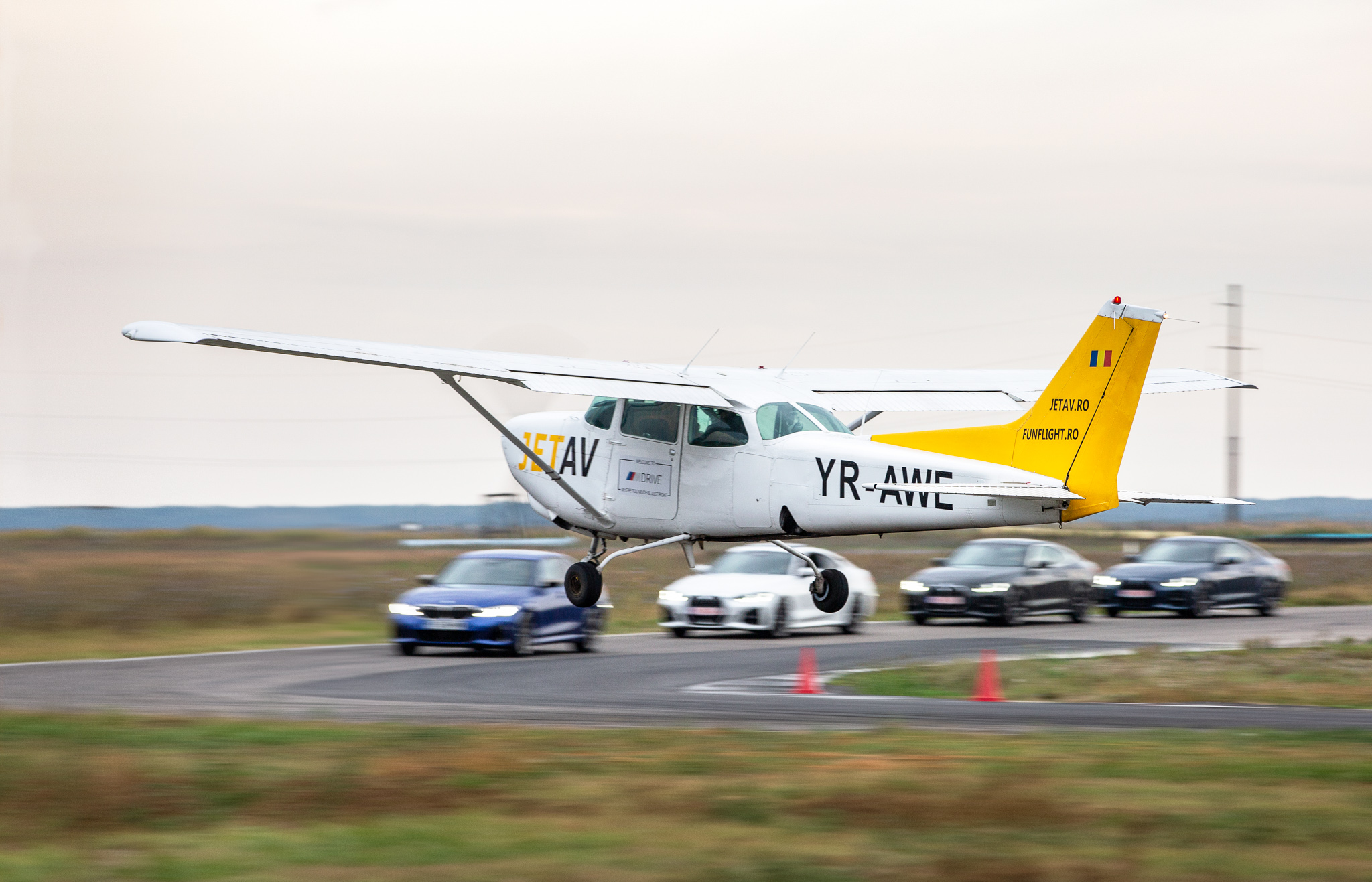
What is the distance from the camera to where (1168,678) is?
65.6ft

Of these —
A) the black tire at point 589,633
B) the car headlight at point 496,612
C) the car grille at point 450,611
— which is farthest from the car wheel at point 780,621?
the car grille at point 450,611

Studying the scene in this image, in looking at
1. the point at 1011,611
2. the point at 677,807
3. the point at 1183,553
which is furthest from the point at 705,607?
the point at 677,807

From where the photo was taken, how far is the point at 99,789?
10.2 m

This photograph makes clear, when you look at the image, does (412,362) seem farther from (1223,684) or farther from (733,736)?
(1223,684)

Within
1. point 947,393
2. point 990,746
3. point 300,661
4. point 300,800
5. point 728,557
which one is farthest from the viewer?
point 728,557

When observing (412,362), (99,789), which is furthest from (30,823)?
(412,362)

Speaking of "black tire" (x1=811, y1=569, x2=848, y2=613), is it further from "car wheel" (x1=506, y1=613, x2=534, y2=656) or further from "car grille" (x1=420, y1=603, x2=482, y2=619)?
"car grille" (x1=420, y1=603, x2=482, y2=619)

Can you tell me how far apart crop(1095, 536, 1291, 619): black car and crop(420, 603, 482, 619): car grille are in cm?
1532

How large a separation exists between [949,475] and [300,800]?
8368 millimetres

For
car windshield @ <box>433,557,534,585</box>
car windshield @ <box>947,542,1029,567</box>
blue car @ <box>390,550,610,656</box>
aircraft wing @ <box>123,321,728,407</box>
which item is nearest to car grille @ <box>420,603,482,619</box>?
blue car @ <box>390,550,610,656</box>

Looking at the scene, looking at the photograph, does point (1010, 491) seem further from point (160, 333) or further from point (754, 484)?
point (160, 333)

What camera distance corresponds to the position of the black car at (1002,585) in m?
30.8

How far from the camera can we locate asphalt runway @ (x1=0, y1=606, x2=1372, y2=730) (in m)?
15.6

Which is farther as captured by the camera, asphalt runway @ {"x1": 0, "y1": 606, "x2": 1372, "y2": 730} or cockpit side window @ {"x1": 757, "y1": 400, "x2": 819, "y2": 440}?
cockpit side window @ {"x1": 757, "y1": 400, "x2": 819, "y2": 440}
